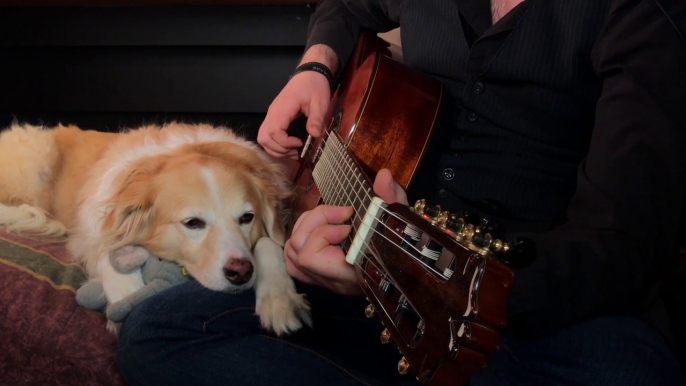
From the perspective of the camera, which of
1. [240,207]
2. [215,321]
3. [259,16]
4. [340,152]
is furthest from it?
[259,16]

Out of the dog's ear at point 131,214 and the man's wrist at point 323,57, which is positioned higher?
the man's wrist at point 323,57

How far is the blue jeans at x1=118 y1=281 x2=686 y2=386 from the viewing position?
2.66 ft

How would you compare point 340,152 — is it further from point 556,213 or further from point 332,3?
point 332,3

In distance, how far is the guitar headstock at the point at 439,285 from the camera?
58 cm

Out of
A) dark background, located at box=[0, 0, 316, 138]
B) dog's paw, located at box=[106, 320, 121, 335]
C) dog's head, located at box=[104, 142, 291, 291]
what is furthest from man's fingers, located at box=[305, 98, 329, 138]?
dark background, located at box=[0, 0, 316, 138]

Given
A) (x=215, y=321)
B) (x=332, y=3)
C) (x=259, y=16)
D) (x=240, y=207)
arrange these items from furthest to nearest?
1. (x=259, y=16)
2. (x=332, y=3)
3. (x=240, y=207)
4. (x=215, y=321)

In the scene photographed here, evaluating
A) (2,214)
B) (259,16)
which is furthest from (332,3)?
(2,214)

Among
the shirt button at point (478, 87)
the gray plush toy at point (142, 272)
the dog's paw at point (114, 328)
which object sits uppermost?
the shirt button at point (478, 87)

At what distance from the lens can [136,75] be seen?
8.29ft

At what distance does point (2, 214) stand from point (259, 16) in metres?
1.29

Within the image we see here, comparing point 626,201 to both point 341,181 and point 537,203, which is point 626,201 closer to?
point 537,203

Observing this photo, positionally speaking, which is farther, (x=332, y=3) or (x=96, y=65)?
(x=96, y=65)

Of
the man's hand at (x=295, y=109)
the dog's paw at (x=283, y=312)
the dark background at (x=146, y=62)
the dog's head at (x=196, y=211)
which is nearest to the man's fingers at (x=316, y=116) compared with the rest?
the man's hand at (x=295, y=109)

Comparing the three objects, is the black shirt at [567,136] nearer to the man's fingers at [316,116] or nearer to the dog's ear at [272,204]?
the man's fingers at [316,116]
